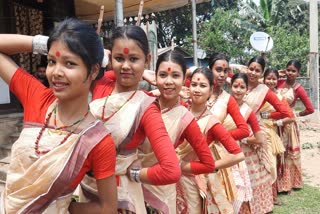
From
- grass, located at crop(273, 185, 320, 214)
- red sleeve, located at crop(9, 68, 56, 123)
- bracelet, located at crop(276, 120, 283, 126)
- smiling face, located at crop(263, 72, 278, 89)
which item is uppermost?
red sleeve, located at crop(9, 68, 56, 123)

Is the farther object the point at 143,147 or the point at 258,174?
the point at 258,174

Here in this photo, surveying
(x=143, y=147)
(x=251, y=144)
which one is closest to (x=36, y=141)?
(x=143, y=147)

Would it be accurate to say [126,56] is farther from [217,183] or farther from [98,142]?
[217,183]

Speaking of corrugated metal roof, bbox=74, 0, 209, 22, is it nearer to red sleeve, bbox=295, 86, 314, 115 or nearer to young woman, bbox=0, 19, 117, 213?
red sleeve, bbox=295, 86, 314, 115

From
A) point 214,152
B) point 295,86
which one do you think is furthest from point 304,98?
point 214,152

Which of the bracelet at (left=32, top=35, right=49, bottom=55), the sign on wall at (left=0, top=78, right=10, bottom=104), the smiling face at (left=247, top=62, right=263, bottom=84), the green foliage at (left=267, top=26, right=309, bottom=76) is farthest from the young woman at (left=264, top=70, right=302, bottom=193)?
the green foliage at (left=267, top=26, right=309, bottom=76)

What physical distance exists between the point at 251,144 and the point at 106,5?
4281 millimetres

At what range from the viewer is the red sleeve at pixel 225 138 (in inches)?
112

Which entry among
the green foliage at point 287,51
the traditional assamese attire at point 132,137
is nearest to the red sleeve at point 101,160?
the traditional assamese attire at point 132,137

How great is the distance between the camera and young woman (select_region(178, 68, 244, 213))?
2848mm

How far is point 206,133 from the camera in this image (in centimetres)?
291

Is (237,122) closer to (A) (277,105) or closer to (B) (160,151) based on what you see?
(A) (277,105)

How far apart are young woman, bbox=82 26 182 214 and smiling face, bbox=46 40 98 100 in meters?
0.48

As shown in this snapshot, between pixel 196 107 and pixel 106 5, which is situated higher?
pixel 106 5
